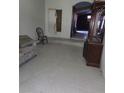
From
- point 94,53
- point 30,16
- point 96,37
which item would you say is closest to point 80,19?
point 30,16

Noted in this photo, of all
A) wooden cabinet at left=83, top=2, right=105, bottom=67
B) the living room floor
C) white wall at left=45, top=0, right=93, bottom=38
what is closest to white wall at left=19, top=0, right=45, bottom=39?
white wall at left=45, top=0, right=93, bottom=38

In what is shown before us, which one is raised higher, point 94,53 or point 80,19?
point 80,19

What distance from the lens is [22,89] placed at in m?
3.35

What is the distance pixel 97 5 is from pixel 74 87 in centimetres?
303

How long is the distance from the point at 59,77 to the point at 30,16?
5374 mm

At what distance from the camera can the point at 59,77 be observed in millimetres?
4207

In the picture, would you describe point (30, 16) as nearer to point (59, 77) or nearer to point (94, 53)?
point (94, 53)

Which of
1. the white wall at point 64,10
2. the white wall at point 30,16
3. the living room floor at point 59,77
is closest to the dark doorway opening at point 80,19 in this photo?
the white wall at point 64,10

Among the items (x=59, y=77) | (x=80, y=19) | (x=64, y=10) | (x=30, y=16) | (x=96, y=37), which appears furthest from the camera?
(x=80, y=19)

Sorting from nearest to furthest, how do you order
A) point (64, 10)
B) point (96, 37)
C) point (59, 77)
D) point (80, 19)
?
1. point (59, 77)
2. point (96, 37)
3. point (64, 10)
4. point (80, 19)

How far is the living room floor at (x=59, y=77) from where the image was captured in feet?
11.4

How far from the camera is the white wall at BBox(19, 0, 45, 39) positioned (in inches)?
294
